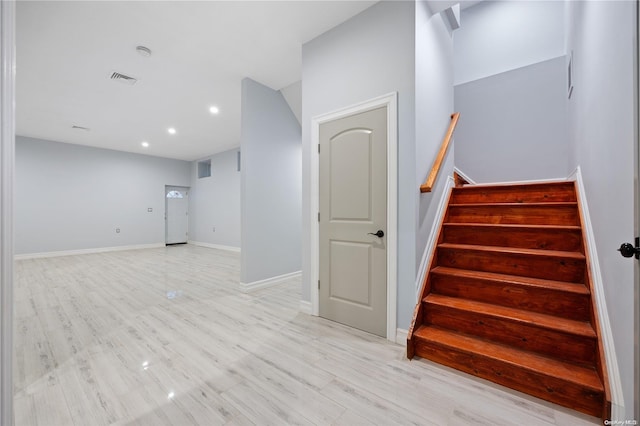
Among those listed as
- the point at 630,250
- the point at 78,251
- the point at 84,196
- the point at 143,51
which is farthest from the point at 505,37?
the point at 78,251

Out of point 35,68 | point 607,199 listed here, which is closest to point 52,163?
point 35,68

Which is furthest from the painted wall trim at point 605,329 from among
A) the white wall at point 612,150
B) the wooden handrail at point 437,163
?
the wooden handrail at point 437,163

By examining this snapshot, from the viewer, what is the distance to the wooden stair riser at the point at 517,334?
1636 mm

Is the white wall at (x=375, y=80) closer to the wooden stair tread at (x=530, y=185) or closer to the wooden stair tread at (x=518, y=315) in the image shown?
the wooden stair tread at (x=518, y=315)

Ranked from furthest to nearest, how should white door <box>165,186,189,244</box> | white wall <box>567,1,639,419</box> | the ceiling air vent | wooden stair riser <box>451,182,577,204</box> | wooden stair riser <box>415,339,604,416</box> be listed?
white door <box>165,186,189,244</box>, the ceiling air vent, wooden stair riser <box>451,182,577,204</box>, wooden stair riser <box>415,339,604,416</box>, white wall <box>567,1,639,419</box>

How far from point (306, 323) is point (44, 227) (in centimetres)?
777

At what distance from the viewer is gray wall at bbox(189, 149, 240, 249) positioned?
7.71 m

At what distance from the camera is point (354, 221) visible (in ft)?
8.47

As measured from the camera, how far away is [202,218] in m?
8.88

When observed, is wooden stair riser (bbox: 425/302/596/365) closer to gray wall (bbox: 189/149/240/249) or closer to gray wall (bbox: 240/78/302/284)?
gray wall (bbox: 240/78/302/284)

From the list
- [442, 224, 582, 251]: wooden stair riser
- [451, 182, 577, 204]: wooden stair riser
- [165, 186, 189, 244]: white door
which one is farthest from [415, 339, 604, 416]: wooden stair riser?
[165, 186, 189, 244]: white door

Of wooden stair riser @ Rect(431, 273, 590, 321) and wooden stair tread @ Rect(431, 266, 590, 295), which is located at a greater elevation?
wooden stair tread @ Rect(431, 266, 590, 295)

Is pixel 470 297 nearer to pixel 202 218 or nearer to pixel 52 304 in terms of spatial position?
pixel 52 304

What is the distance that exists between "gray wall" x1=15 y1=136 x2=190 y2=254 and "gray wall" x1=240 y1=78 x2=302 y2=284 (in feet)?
20.4
